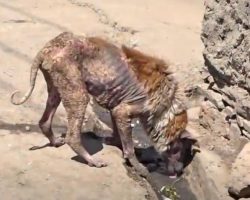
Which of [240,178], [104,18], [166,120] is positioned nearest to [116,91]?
[166,120]

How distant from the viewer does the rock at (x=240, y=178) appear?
18.7 feet

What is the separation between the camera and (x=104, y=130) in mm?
6934

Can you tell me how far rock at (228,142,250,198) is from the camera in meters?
5.71

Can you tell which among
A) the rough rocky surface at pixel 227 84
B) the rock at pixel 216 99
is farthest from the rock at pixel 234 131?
the rock at pixel 216 99

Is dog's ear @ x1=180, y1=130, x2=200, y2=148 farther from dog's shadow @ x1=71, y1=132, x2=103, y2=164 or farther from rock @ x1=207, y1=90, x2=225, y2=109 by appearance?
dog's shadow @ x1=71, y1=132, x2=103, y2=164

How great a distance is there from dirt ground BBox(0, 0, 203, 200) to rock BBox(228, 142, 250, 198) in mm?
714

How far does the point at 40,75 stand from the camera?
306 inches

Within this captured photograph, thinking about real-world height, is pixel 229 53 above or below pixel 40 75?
above

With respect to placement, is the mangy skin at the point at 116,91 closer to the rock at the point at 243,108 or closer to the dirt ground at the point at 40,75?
the dirt ground at the point at 40,75

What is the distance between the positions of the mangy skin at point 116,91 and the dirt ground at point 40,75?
24 centimetres

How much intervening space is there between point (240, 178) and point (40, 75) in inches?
112

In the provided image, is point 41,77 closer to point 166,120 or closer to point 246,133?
point 166,120

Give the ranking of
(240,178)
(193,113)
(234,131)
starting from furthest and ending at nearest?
(193,113)
(234,131)
(240,178)

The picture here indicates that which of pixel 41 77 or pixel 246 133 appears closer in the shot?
pixel 246 133
